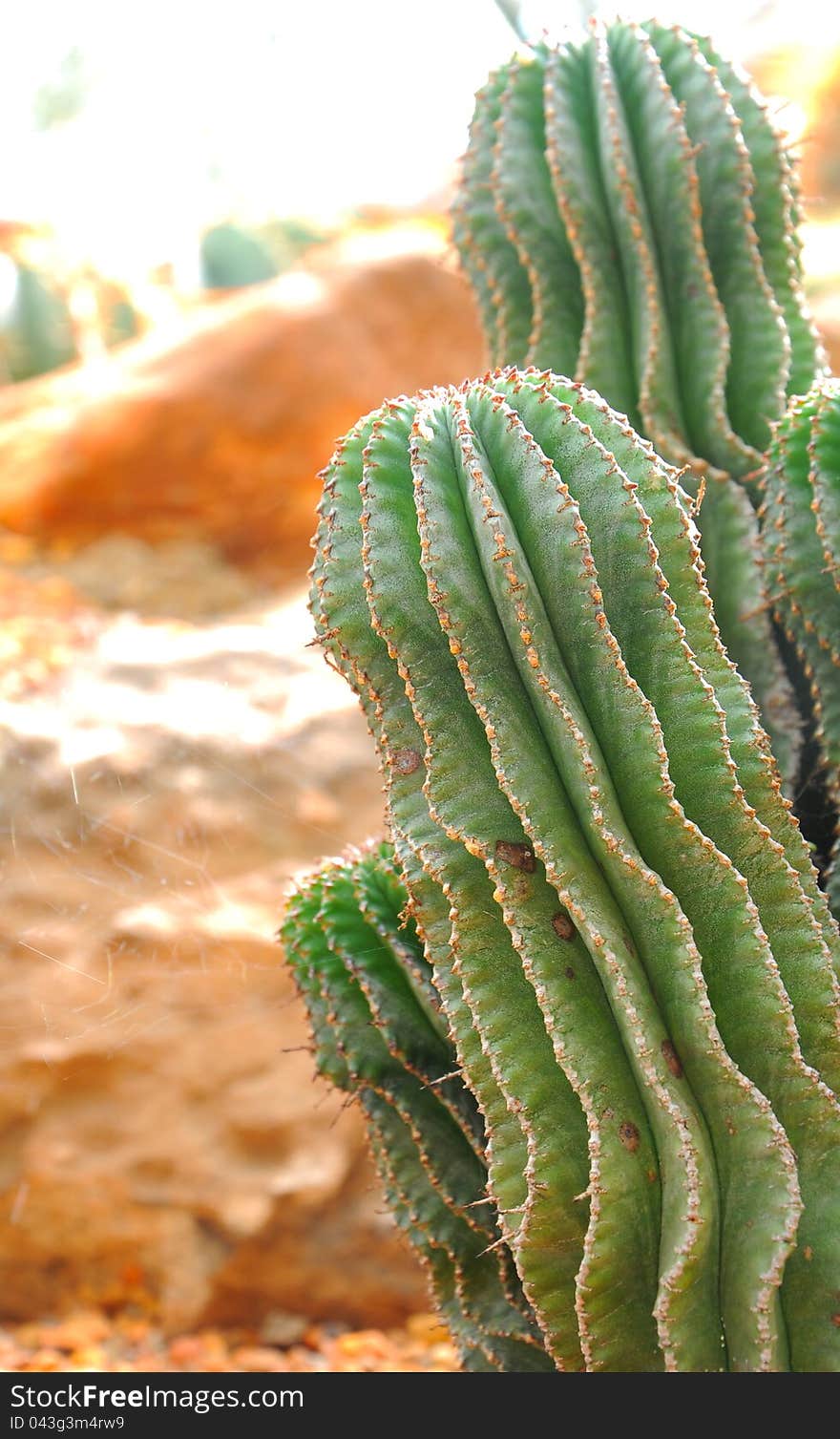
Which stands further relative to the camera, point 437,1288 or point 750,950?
point 437,1288

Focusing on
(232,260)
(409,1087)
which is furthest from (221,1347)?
(232,260)

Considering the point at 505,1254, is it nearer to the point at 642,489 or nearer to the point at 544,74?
the point at 642,489

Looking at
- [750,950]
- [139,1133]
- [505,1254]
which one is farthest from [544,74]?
[139,1133]

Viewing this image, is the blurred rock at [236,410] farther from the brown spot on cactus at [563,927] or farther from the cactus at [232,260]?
the brown spot on cactus at [563,927]

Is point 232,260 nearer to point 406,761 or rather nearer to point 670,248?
point 670,248
